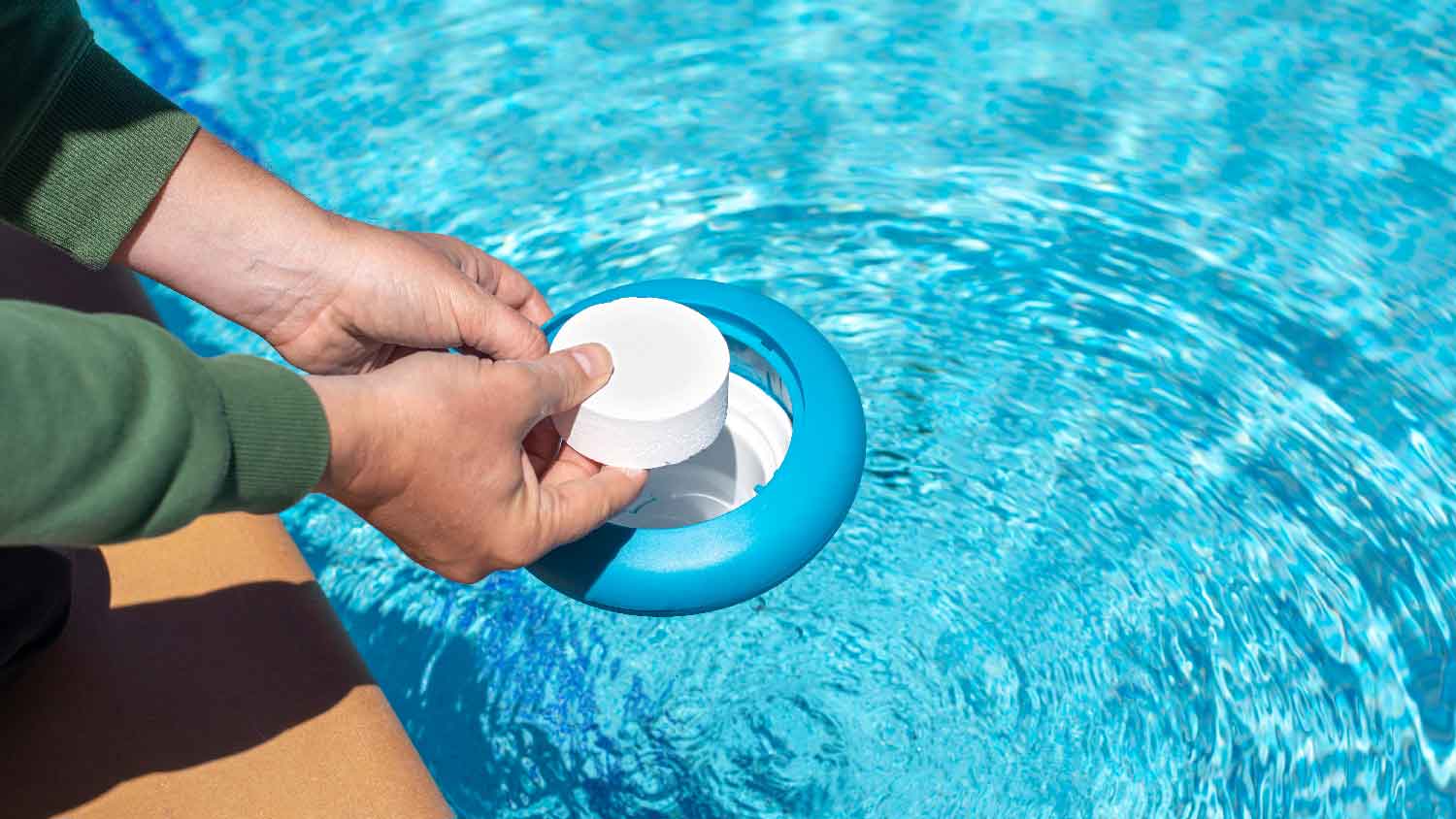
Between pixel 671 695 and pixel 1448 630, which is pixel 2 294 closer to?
pixel 671 695

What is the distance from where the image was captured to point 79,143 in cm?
130

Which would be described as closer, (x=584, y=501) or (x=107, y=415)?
(x=107, y=415)

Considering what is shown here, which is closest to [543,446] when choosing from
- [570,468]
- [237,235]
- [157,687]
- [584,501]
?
[570,468]

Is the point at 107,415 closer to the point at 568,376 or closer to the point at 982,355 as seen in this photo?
the point at 568,376

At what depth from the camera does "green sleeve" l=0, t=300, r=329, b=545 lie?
878mm

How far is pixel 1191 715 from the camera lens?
68.9 inches

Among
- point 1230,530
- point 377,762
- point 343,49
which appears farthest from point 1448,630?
point 343,49

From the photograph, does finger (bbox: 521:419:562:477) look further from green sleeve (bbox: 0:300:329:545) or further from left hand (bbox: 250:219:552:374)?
green sleeve (bbox: 0:300:329:545)

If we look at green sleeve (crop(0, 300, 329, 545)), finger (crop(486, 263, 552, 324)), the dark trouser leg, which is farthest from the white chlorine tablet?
the dark trouser leg

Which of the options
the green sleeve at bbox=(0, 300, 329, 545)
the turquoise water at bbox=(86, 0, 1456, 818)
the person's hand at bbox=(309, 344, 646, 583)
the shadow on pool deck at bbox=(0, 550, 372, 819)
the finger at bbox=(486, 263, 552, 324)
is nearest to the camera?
the green sleeve at bbox=(0, 300, 329, 545)

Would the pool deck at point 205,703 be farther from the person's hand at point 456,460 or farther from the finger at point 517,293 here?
the finger at point 517,293

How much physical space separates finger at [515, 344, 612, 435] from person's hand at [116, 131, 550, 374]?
0.10 m

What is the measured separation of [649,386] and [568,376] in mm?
101

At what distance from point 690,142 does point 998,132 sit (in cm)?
61
